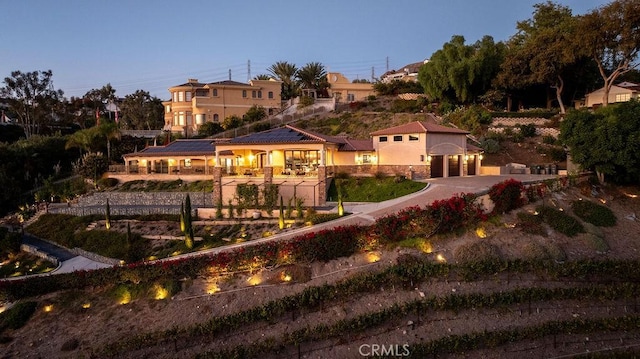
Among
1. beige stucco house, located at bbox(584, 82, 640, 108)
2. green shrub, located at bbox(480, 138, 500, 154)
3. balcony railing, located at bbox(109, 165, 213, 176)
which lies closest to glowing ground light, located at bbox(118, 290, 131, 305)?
balcony railing, located at bbox(109, 165, 213, 176)

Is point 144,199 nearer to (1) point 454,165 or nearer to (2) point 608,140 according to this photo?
(1) point 454,165

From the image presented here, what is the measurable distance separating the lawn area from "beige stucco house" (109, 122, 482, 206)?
1013 mm

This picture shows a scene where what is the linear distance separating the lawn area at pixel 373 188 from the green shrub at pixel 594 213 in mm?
9022

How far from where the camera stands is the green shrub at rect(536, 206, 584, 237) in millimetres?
19402

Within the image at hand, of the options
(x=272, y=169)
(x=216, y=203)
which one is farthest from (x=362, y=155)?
(x=216, y=203)

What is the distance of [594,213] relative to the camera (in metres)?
21.2

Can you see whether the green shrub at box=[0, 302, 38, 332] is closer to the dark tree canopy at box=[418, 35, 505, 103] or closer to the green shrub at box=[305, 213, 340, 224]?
the green shrub at box=[305, 213, 340, 224]

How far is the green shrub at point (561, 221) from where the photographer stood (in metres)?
19.4

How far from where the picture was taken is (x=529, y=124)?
39.8 metres

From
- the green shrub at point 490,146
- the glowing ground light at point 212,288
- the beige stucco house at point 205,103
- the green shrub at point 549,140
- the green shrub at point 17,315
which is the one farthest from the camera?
the beige stucco house at point 205,103

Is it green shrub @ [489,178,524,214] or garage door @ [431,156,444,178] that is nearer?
green shrub @ [489,178,524,214]

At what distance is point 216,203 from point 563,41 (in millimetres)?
36940

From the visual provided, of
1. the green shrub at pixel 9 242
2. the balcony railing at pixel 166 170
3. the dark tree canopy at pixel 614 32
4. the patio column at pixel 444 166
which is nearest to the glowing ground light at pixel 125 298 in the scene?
the green shrub at pixel 9 242
